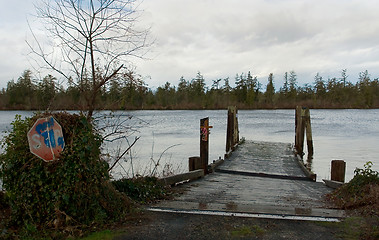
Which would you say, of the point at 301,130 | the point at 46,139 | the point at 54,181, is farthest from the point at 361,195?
the point at 301,130

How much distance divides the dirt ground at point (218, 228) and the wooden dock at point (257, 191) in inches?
10.0

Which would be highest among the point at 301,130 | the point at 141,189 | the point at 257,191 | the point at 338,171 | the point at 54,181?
the point at 54,181

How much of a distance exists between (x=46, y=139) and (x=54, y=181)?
52cm

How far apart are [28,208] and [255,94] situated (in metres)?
→ 89.6

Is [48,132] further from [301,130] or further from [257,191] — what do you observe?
[301,130]

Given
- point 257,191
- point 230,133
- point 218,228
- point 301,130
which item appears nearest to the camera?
point 218,228

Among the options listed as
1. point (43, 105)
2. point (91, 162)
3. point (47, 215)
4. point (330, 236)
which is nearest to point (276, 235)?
point (330, 236)

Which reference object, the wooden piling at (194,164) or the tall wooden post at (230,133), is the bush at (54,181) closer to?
the wooden piling at (194,164)

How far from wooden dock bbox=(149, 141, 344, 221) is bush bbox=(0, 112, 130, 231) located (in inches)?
46.3

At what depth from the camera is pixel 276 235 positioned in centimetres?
404

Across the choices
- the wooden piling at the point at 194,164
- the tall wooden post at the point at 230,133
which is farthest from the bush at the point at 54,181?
the tall wooden post at the point at 230,133

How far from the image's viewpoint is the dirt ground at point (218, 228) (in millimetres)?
4004

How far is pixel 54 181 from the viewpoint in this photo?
400 centimetres

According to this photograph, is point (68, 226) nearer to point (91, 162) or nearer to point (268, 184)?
point (91, 162)
